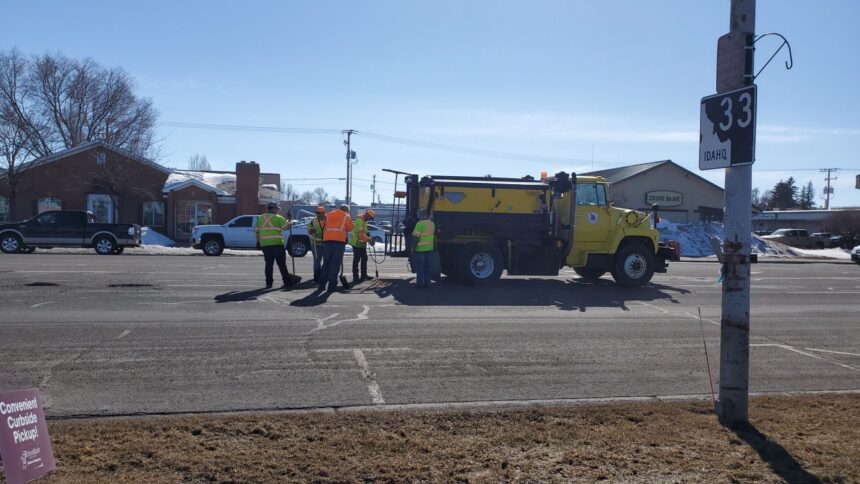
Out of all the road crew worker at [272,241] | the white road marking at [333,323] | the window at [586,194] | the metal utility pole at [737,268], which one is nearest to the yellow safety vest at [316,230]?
the road crew worker at [272,241]

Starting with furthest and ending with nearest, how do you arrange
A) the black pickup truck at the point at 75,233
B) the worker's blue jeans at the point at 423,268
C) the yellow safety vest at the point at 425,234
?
Result: 1. the black pickup truck at the point at 75,233
2. the worker's blue jeans at the point at 423,268
3. the yellow safety vest at the point at 425,234

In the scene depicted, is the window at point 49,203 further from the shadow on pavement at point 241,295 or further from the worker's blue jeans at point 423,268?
the worker's blue jeans at point 423,268

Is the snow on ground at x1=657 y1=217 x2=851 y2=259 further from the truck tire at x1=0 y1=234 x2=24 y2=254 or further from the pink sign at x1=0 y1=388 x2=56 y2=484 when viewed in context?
the pink sign at x1=0 y1=388 x2=56 y2=484

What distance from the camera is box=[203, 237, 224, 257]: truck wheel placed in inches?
1078

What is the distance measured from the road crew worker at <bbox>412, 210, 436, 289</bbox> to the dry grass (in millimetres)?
9047

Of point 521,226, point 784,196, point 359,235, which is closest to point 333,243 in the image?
point 359,235

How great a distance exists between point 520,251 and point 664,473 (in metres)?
11.5

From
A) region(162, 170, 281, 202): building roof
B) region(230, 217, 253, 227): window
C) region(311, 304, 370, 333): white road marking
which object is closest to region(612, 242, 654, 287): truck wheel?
region(311, 304, 370, 333): white road marking

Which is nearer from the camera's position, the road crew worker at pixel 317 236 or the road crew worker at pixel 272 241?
the road crew worker at pixel 272 241

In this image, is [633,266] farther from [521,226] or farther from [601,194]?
[521,226]

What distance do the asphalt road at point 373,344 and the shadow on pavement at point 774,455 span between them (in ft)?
4.89

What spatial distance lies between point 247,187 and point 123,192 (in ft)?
22.0

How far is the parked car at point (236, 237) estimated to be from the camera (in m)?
26.2

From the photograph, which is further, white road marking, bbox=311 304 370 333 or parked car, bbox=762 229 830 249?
parked car, bbox=762 229 830 249
